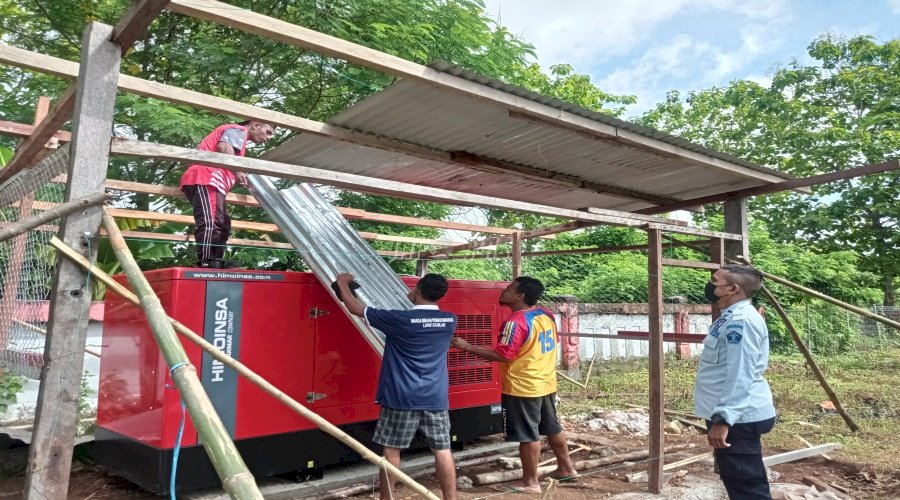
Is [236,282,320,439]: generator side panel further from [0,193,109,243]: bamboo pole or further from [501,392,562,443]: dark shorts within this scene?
[0,193,109,243]: bamboo pole

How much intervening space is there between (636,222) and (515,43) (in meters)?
8.43

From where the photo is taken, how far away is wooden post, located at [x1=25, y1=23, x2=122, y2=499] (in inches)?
99.9

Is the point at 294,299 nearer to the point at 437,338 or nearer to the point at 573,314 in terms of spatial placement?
the point at 437,338

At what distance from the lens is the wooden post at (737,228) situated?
644 centimetres

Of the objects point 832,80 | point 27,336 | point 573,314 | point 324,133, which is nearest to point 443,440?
point 324,133

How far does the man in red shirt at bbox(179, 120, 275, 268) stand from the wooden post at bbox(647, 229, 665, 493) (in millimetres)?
3765

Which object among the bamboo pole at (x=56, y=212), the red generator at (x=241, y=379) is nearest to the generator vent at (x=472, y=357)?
the red generator at (x=241, y=379)

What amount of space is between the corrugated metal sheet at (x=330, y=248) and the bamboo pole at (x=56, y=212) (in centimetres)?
220

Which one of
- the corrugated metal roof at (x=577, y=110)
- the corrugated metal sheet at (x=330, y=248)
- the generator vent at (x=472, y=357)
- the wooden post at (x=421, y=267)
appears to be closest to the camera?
the corrugated metal roof at (x=577, y=110)

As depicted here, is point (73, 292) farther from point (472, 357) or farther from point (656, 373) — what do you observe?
point (656, 373)

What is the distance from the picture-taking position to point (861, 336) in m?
17.4

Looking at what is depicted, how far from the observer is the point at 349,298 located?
4.36 m

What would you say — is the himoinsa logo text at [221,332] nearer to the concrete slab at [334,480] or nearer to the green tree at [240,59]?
the concrete slab at [334,480]

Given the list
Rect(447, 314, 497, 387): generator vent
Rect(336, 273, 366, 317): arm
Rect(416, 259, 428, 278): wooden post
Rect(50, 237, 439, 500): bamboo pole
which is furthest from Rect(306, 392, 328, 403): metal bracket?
Rect(416, 259, 428, 278): wooden post
